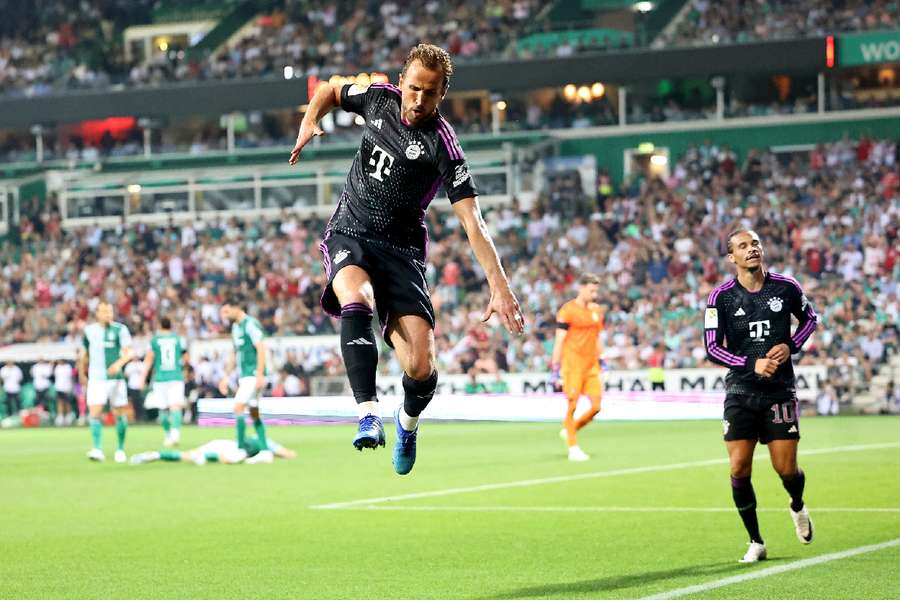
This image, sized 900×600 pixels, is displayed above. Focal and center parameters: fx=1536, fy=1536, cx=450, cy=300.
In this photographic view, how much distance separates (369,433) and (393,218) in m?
1.33

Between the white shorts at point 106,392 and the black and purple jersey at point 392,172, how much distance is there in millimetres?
15155

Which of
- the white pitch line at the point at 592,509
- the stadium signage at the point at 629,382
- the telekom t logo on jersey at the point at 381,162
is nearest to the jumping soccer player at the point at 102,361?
the white pitch line at the point at 592,509

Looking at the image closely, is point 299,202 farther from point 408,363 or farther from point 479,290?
point 408,363

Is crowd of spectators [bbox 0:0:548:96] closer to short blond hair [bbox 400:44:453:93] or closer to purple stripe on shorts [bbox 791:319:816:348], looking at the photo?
purple stripe on shorts [bbox 791:319:816:348]

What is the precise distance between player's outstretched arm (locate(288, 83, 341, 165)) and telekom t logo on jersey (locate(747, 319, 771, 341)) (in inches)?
137

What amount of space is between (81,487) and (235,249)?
25.6 metres

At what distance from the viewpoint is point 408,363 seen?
8648mm

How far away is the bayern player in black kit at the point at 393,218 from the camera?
8.24 meters

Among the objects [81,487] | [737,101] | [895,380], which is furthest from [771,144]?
[81,487]

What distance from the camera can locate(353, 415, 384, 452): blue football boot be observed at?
7.94m

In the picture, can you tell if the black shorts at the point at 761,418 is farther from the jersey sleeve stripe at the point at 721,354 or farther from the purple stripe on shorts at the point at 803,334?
the purple stripe on shorts at the point at 803,334

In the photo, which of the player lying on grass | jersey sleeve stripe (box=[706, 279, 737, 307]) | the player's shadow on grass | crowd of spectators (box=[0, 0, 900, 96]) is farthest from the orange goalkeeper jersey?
Answer: crowd of spectators (box=[0, 0, 900, 96])

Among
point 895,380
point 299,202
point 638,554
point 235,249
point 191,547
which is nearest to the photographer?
point 638,554

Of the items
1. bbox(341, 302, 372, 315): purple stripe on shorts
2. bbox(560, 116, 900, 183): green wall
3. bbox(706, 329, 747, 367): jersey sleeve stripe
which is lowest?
bbox(706, 329, 747, 367): jersey sleeve stripe
